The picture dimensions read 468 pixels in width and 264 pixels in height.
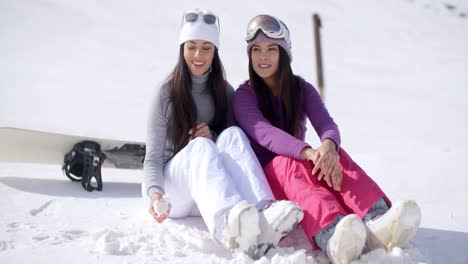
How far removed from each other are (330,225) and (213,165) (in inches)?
25.9

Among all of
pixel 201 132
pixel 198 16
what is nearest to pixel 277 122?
pixel 201 132

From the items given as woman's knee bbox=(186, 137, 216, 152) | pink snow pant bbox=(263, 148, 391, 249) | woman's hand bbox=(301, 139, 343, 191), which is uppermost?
woman's knee bbox=(186, 137, 216, 152)

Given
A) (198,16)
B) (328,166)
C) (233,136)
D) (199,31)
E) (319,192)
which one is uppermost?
(198,16)

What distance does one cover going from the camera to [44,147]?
394cm

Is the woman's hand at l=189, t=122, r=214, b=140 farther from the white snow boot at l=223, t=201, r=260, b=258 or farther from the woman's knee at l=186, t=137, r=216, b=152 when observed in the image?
the white snow boot at l=223, t=201, r=260, b=258

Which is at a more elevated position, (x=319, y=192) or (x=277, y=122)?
(x=277, y=122)

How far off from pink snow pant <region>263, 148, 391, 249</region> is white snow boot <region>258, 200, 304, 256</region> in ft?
0.34

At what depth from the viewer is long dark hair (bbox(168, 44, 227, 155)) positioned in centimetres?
277

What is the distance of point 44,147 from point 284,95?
2349 millimetres

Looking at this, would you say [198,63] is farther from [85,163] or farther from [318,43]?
[318,43]

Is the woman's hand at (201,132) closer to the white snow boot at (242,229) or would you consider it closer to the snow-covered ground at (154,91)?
the snow-covered ground at (154,91)

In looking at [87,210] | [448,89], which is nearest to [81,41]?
[448,89]

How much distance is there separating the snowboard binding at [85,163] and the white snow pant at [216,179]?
1149 mm

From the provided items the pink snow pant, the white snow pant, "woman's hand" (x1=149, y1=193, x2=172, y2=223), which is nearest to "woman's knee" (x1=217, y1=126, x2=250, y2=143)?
the white snow pant
